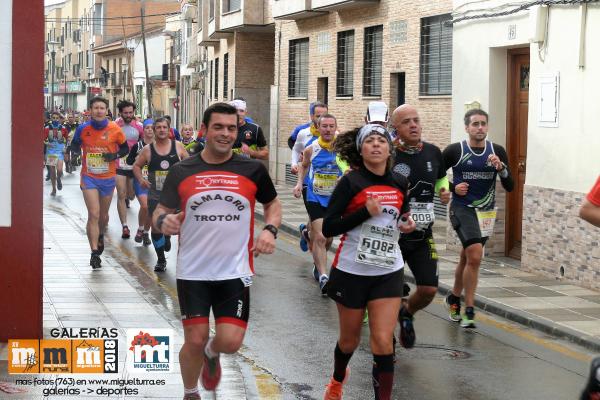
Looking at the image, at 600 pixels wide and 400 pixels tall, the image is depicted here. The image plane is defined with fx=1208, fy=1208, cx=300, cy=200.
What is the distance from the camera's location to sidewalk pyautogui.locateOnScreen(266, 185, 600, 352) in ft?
35.5

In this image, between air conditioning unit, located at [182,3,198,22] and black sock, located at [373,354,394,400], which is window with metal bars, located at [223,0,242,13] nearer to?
air conditioning unit, located at [182,3,198,22]

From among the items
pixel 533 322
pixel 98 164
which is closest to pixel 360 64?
pixel 98 164

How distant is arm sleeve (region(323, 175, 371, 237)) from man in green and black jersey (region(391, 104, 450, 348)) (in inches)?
73.5

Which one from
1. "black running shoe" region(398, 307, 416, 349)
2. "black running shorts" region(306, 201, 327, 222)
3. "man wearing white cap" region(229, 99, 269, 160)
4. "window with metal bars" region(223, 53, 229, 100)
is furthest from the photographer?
"window with metal bars" region(223, 53, 229, 100)

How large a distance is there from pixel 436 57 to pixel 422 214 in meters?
13.2

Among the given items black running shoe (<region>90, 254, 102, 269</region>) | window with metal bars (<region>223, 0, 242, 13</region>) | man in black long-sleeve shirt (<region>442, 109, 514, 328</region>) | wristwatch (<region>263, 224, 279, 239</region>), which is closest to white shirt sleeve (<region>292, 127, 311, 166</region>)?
black running shoe (<region>90, 254, 102, 269</region>)

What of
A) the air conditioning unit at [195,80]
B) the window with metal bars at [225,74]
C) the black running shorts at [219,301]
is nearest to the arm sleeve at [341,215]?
the black running shorts at [219,301]

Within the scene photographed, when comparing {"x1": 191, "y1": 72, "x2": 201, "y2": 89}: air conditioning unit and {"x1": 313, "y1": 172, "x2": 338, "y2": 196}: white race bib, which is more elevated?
{"x1": 191, "y1": 72, "x2": 201, "y2": 89}: air conditioning unit

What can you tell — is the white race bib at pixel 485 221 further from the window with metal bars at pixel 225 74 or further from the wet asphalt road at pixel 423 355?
the window with metal bars at pixel 225 74

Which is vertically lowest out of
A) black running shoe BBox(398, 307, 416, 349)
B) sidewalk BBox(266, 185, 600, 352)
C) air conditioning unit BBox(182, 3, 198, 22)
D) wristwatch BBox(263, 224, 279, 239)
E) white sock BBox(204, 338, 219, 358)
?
sidewalk BBox(266, 185, 600, 352)

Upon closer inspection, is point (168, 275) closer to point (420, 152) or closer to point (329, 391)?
point (420, 152)

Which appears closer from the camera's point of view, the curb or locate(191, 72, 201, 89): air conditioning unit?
the curb

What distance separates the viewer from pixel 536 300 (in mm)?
12477

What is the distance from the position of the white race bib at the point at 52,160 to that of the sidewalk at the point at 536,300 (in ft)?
45.8
